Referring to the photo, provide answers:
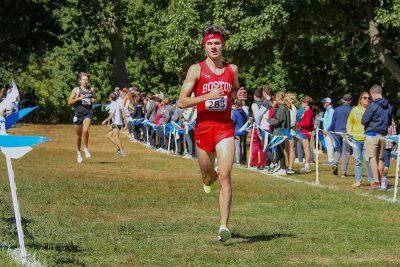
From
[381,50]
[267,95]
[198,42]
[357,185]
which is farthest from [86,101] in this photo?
[198,42]

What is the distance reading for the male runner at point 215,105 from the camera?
10445 mm

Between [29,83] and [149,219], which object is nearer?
[149,219]

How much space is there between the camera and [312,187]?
18.5 m

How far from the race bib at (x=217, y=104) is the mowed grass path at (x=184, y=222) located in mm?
1392

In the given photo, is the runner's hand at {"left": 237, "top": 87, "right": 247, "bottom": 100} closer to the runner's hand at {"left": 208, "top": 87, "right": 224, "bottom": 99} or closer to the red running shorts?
the red running shorts

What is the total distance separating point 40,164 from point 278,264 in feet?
52.2

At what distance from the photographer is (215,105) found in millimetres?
10508

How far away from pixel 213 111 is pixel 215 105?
0.09 metres

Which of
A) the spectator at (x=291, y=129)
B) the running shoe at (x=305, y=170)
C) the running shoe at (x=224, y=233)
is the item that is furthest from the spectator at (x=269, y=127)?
the running shoe at (x=224, y=233)

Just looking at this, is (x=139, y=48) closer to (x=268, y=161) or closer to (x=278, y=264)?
(x=268, y=161)

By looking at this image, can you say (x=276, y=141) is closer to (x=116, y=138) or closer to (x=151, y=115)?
(x=116, y=138)

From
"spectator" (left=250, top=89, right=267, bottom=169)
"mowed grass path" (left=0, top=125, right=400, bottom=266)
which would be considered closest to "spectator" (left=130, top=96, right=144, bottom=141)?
"spectator" (left=250, top=89, right=267, bottom=169)

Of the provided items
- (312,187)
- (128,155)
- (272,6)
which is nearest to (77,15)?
(272,6)

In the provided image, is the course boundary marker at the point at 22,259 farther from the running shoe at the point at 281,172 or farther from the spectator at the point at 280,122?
the spectator at the point at 280,122
